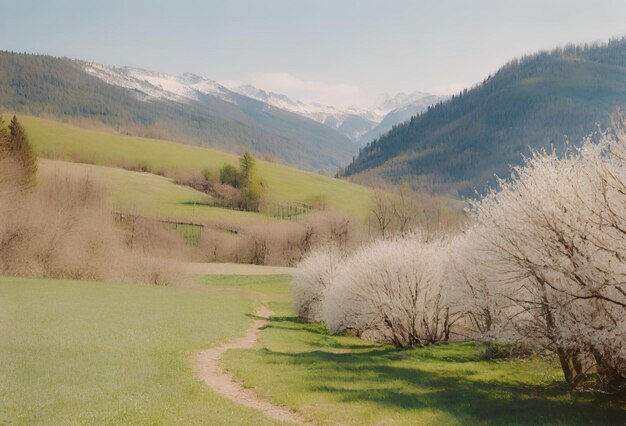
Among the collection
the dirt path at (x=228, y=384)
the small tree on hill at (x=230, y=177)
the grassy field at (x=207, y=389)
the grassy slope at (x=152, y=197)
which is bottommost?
the dirt path at (x=228, y=384)

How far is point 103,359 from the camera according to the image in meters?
27.1

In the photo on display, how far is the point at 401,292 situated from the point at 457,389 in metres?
17.7

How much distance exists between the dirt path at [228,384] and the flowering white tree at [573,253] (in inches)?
456

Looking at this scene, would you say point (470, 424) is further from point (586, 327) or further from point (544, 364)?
point (544, 364)

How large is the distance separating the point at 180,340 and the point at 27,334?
A: 9.73 meters

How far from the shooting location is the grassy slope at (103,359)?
1867 centimetres

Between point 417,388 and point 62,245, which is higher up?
point 62,245

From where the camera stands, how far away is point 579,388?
2466cm

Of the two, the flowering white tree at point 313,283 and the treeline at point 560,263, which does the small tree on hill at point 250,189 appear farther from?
the treeline at point 560,263

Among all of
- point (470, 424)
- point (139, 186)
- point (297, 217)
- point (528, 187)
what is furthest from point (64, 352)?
point (139, 186)

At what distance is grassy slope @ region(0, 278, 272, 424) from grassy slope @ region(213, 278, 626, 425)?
3.66 meters

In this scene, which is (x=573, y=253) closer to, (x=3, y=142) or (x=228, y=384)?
(x=228, y=384)

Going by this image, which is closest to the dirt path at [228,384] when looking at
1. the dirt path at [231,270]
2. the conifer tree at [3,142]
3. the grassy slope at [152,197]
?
the dirt path at [231,270]

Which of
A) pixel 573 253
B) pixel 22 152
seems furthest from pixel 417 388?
pixel 22 152
